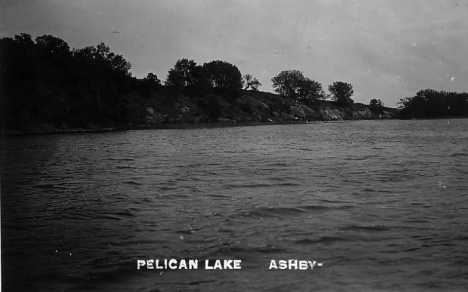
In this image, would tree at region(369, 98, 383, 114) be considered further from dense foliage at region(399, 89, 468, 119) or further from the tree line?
dense foliage at region(399, 89, 468, 119)

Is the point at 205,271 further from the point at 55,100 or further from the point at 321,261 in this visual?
the point at 55,100

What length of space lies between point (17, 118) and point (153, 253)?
70.0 feet

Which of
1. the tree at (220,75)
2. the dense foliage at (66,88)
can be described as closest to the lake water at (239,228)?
the dense foliage at (66,88)

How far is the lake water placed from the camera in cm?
518

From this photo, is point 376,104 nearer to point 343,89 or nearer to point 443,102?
point 443,102

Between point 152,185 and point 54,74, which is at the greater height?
point 54,74

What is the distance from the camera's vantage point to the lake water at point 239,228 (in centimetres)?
518

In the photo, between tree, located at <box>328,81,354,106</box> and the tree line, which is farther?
the tree line

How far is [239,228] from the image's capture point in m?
7.02

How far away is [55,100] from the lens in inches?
864

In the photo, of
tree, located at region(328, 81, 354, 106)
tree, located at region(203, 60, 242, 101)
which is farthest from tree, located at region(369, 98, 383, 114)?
tree, located at region(203, 60, 242, 101)

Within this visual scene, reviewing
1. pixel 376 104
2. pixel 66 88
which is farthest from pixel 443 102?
pixel 66 88

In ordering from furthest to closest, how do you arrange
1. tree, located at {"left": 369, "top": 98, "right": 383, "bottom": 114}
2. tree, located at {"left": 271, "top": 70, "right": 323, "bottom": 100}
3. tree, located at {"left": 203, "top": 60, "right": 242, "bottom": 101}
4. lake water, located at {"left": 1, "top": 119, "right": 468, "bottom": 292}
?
tree, located at {"left": 203, "top": 60, "right": 242, "bottom": 101} < tree, located at {"left": 369, "top": 98, "right": 383, "bottom": 114} < tree, located at {"left": 271, "top": 70, "right": 323, "bottom": 100} < lake water, located at {"left": 1, "top": 119, "right": 468, "bottom": 292}

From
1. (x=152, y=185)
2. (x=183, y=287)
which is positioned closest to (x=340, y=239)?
(x=183, y=287)
